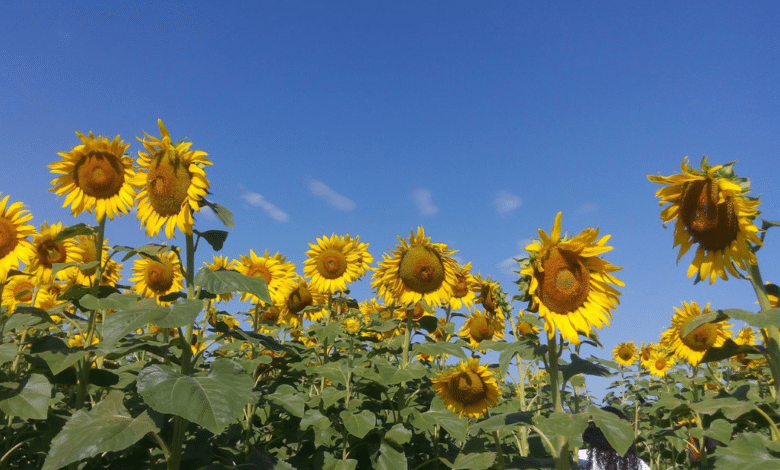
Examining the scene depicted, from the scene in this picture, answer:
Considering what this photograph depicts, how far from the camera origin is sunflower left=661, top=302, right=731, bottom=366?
556 cm

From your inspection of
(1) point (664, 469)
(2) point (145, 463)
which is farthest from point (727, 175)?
(1) point (664, 469)

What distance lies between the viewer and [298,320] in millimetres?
7320

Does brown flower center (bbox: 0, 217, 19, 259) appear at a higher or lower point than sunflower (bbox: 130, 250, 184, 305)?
lower

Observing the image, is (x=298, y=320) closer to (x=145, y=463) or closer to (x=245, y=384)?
(x=145, y=463)

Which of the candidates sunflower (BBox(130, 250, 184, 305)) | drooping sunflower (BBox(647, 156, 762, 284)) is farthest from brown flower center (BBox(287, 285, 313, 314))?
drooping sunflower (BBox(647, 156, 762, 284))

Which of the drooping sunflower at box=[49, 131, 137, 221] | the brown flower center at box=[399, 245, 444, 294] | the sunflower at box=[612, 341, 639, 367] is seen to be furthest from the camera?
the sunflower at box=[612, 341, 639, 367]

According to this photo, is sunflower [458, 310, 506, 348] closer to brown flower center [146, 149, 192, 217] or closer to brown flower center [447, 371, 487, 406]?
brown flower center [447, 371, 487, 406]

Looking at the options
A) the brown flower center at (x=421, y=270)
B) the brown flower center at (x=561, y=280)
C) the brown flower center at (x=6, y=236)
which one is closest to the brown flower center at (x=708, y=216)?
the brown flower center at (x=561, y=280)

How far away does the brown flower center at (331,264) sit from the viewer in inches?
265

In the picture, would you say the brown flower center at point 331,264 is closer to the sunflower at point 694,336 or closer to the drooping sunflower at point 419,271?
the drooping sunflower at point 419,271

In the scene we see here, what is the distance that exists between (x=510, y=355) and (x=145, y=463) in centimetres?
247

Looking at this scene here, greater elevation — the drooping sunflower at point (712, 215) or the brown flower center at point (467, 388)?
the drooping sunflower at point (712, 215)

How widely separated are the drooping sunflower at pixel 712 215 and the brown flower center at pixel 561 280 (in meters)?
0.89

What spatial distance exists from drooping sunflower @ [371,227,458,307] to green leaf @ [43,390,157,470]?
2750 millimetres
